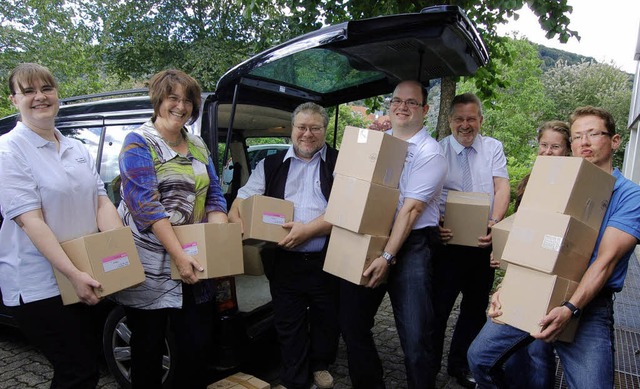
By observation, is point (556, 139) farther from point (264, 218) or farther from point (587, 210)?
point (264, 218)

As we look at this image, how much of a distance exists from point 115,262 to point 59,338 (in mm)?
413

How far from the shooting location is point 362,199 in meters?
2.31

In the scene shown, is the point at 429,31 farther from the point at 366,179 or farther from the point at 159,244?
the point at 159,244

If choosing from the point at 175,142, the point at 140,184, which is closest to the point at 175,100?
the point at 175,142

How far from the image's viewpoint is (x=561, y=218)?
5.97 feet

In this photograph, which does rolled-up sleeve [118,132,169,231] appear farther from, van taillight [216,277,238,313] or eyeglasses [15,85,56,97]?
van taillight [216,277,238,313]

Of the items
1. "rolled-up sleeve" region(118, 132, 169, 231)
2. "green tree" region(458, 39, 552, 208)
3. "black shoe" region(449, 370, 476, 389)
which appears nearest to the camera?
"rolled-up sleeve" region(118, 132, 169, 231)

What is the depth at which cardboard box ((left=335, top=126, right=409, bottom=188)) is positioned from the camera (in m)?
2.32

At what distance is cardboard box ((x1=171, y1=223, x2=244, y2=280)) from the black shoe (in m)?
1.97

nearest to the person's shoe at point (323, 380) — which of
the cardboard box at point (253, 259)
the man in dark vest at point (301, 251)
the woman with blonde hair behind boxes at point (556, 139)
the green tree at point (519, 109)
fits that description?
the man in dark vest at point (301, 251)

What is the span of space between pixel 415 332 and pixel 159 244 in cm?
151

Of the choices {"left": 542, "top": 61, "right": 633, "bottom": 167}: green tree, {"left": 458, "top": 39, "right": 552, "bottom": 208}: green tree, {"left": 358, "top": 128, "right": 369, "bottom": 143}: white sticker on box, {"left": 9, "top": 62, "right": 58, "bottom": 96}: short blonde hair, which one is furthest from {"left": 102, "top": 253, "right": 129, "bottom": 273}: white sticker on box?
{"left": 542, "top": 61, "right": 633, "bottom": 167}: green tree

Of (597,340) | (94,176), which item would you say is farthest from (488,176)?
(94,176)

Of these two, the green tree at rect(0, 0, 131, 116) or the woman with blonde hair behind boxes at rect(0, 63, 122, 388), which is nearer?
the woman with blonde hair behind boxes at rect(0, 63, 122, 388)
